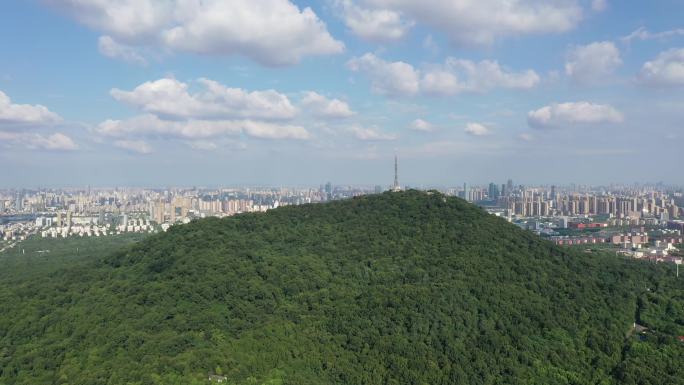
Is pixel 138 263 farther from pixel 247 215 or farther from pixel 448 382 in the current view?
pixel 448 382

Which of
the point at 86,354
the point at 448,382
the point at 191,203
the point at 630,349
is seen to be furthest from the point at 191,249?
the point at 191,203

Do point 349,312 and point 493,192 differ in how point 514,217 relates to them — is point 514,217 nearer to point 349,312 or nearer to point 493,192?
point 493,192

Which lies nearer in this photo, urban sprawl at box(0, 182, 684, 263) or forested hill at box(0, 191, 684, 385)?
forested hill at box(0, 191, 684, 385)

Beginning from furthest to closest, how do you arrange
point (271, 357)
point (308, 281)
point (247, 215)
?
point (247, 215) < point (308, 281) < point (271, 357)

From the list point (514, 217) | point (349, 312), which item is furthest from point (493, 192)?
point (349, 312)

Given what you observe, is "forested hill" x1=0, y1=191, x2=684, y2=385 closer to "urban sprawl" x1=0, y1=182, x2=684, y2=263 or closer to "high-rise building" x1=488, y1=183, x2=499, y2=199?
"urban sprawl" x1=0, y1=182, x2=684, y2=263

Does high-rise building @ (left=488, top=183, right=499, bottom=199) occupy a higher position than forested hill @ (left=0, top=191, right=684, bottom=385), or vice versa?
high-rise building @ (left=488, top=183, right=499, bottom=199)

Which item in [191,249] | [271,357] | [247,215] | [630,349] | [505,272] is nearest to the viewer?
[271,357]

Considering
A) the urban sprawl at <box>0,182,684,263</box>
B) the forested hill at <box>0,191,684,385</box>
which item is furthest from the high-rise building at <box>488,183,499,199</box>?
the forested hill at <box>0,191,684,385</box>
